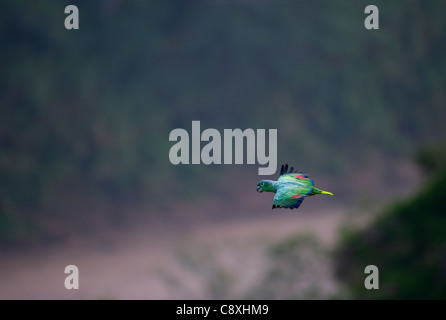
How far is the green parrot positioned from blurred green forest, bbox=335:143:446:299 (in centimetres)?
1139

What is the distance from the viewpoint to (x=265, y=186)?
3879mm

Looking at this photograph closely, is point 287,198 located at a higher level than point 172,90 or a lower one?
lower

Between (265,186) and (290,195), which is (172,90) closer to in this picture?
(265,186)

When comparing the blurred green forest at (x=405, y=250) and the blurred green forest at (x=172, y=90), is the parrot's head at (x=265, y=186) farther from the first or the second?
the blurred green forest at (x=172, y=90)

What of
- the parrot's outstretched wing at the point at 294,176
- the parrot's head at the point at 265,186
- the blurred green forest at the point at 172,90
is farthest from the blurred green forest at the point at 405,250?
the blurred green forest at the point at 172,90

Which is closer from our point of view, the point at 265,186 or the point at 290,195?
the point at 290,195

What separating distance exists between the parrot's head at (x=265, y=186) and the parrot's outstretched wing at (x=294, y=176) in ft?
0.32

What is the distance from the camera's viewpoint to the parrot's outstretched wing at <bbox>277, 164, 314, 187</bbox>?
381 cm

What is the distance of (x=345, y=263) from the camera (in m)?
17.1

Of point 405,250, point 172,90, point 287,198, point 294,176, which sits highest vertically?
point 172,90

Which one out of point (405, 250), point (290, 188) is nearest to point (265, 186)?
point (290, 188)

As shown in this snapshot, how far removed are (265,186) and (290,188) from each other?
145 millimetres

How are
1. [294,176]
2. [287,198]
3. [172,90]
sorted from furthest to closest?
[172,90] < [294,176] < [287,198]
